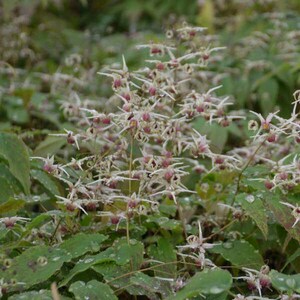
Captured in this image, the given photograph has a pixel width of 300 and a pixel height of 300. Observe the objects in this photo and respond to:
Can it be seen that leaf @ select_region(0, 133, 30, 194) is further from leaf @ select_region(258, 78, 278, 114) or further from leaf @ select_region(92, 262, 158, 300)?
leaf @ select_region(258, 78, 278, 114)

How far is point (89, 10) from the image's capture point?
5359mm

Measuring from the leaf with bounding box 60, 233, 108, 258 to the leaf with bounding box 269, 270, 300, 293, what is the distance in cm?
39

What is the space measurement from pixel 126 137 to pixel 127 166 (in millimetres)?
89

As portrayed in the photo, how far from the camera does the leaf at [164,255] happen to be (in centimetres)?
167

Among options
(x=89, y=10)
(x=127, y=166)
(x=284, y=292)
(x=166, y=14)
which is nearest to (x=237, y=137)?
(x=127, y=166)

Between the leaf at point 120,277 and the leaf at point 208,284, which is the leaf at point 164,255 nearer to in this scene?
the leaf at point 120,277

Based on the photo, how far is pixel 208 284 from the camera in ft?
4.57

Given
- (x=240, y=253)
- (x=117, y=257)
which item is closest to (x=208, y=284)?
(x=117, y=257)

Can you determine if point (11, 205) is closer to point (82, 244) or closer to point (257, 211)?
point (82, 244)

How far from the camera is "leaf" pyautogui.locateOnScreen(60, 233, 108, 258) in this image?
1616mm

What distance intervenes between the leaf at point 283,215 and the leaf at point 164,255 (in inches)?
10.2

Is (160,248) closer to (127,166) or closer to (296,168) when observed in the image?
(127,166)

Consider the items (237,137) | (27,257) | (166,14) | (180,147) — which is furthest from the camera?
(166,14)

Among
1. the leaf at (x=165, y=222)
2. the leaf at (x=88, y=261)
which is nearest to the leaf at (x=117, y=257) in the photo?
the leaf at (x=88, y=261)
